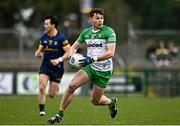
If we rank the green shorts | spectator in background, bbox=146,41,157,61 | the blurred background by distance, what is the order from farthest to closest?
1. spectator in background, bbox=146,41,157,61
2. the blurred background
3. the green shorts

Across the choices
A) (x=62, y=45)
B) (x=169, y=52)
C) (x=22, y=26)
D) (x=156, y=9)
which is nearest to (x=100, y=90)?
(x=62, y=45)

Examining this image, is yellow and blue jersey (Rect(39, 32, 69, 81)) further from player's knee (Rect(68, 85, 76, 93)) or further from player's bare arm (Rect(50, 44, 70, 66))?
player's knee (Rect(68, 85, 76, 93))

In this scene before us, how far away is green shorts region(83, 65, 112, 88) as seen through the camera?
16.8 meters

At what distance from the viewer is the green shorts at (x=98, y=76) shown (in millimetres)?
16766

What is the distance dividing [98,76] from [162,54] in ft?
77.1

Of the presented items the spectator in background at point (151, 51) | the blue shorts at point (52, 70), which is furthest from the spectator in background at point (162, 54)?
the blue shorts at point (52, 70)

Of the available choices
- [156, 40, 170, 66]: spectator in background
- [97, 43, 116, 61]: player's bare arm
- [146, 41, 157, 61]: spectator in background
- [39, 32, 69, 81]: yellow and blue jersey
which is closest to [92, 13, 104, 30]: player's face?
[97, 43, 116, 61]: player's bare arm

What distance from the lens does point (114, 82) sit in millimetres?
35281

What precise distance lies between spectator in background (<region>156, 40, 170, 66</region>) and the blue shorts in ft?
64.7

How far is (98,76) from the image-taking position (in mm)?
16812

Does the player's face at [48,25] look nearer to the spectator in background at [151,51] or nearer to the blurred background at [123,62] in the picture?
the blurred background at [123,62]

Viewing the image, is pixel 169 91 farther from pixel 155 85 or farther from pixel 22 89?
pixel 22 89

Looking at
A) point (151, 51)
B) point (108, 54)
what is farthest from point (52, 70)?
point (151, 51)

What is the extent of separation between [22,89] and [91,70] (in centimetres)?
1746
